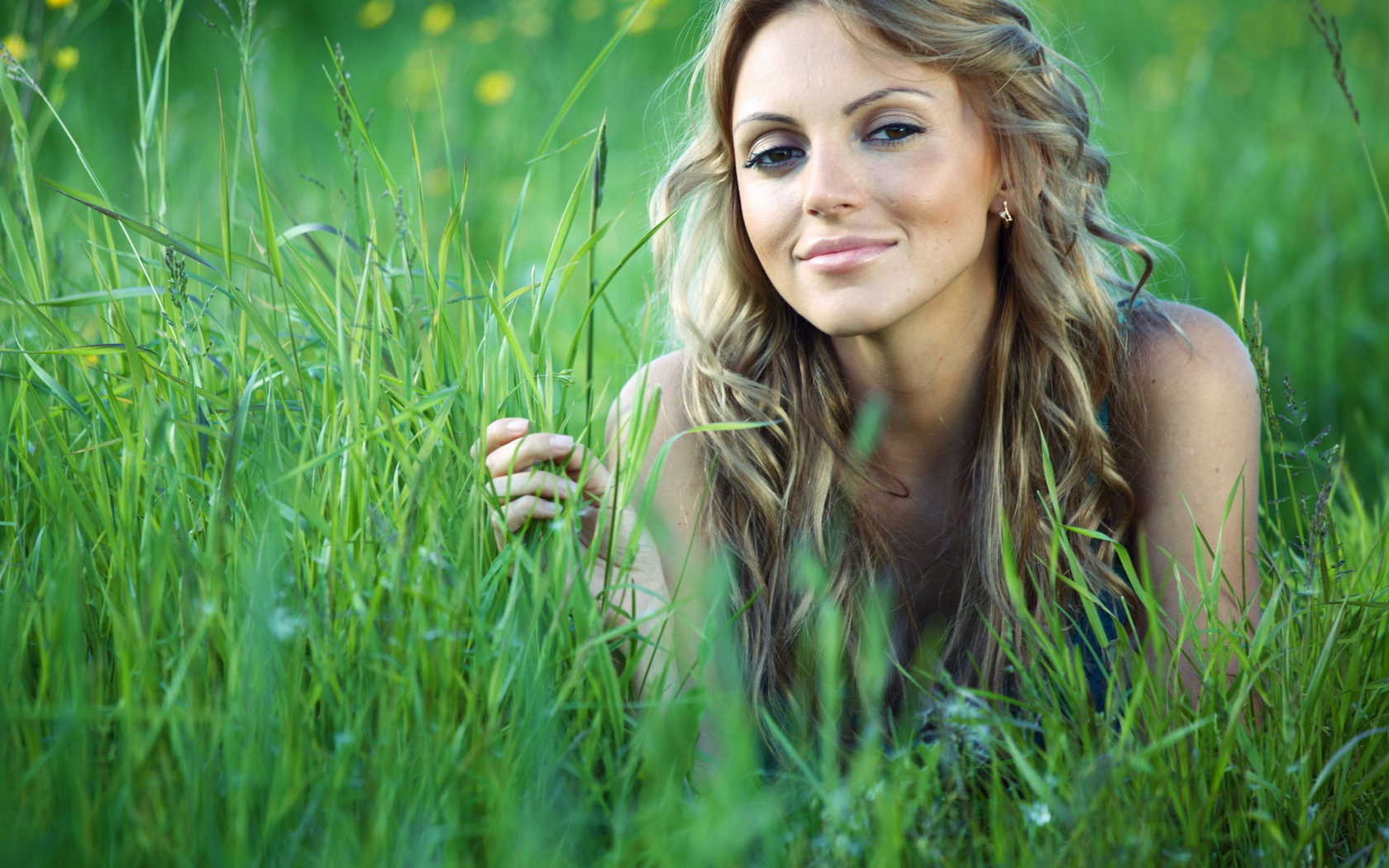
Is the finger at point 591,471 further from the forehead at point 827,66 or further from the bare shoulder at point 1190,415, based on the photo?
the bare shoulder at point 1190,415

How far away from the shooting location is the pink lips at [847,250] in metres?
1.93

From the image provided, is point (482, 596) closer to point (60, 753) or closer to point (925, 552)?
point (60, 753)

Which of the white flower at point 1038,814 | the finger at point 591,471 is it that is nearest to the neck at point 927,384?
the finger at point 591,471

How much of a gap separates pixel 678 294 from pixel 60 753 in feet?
5.04

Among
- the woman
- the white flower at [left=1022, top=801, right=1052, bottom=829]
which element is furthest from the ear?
the white flower at [left=1022, top=801, right=1052, bottom=829]

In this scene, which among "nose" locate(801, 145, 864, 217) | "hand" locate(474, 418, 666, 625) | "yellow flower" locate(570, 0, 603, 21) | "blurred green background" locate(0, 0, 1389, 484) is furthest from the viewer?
"yellow flower" locate(570, 0, 603, 21)

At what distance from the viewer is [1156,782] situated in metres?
1.31

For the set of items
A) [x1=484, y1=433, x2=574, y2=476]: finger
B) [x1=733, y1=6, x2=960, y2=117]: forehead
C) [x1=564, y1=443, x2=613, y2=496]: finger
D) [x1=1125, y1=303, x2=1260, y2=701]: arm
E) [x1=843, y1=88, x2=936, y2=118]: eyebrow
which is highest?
[x1=733, y1=6, x2=960, y2=117]: forehead

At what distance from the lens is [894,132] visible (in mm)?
1968

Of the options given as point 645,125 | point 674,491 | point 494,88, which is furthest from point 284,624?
point 645,125

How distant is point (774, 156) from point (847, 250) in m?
0.25

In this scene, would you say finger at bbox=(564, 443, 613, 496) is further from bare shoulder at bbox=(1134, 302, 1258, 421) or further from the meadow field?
bare shoulder at bbox=(1134, 302, 1258, 421)

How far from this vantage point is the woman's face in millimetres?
1929

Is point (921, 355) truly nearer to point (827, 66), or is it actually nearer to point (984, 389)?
point (984, 389)
